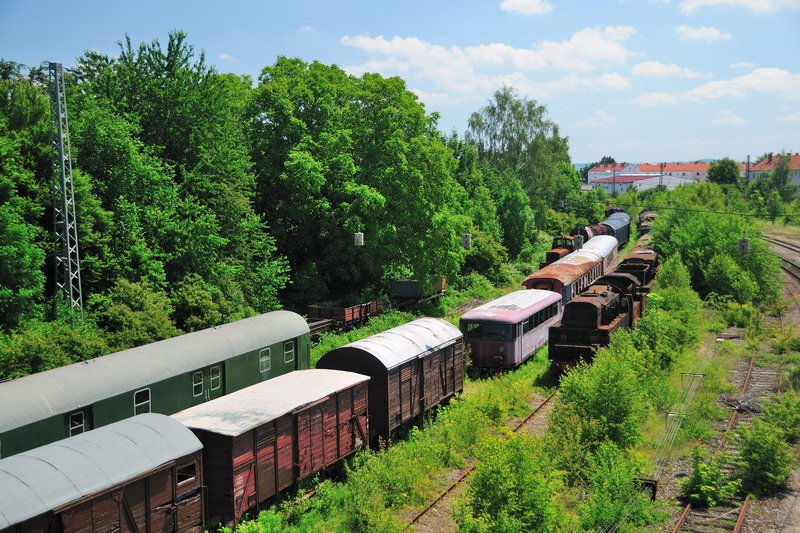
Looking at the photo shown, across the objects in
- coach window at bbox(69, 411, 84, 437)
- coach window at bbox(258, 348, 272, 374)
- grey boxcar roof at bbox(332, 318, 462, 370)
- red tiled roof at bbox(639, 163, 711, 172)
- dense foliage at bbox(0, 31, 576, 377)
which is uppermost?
red tiled roof at bbox(639, 163, 711, 172)

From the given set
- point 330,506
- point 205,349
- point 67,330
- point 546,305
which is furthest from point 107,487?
point 546,305

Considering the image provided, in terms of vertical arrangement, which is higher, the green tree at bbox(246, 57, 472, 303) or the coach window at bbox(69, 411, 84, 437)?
the green tree at bbox(246, 57, 472, 303)

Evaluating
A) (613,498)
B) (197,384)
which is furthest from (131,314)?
(613,498)

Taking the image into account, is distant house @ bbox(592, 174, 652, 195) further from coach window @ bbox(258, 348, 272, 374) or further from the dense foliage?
coach window @ bbox(258, 348, 272, 374)

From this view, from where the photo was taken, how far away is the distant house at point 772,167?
5203 inches

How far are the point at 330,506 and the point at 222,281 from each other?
1565 centimetres

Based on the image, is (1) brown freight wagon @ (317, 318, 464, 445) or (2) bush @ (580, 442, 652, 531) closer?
(2) bush @ (580, 442, 652, 531)

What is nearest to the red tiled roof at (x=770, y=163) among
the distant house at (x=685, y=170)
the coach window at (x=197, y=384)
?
the distant house at (x=685, y=170)

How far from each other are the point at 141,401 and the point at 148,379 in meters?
0.53

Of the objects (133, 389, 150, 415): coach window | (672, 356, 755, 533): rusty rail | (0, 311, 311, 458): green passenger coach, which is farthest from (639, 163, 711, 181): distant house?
(133, 389, 150, 415): coach window

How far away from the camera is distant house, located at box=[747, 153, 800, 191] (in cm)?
13216

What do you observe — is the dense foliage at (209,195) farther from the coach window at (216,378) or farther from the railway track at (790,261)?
the railway track at (790,261)

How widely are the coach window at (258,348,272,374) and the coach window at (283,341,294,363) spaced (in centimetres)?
83

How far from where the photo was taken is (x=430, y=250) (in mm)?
37312
